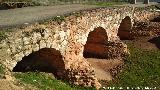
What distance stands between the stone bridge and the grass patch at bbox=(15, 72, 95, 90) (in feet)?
2.15

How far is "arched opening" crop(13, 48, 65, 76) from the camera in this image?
15250 mm

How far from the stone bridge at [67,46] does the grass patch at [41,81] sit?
65 centimetres

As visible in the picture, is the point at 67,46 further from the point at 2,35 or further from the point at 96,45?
the point at 96,45

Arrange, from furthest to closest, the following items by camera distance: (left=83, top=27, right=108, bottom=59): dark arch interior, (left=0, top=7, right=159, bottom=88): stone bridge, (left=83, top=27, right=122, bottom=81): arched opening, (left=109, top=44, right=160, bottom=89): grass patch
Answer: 1. (left=83, top=27, right=108, bottom=59): dark arch interior
2. (left=83, top=27, right=122, bottom=81): arched opening
3. (left=109, top=44, right=160, bottom=89): grass patch
4. (left=0, top=7, right=159, bottom=88): stone bridge

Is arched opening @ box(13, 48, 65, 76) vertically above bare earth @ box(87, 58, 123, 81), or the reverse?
arched opening @ box(13, 48, 65, 76)

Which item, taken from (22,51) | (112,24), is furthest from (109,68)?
(22,51)

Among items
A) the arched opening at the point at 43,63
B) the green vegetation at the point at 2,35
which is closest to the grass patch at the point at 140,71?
the arched opening at the point at 43,63

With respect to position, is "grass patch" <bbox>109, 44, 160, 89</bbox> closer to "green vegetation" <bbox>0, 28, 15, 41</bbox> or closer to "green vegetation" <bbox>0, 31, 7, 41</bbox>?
"green vegetation" <bbox>0, 28, 15, 41</bbox>

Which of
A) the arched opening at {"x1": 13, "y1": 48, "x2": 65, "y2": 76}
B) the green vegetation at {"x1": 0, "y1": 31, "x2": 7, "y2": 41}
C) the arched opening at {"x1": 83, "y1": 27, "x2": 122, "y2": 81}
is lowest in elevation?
the arched opening at {"x1": 83, "y1": 27, "x2": 122, "y2": 81}

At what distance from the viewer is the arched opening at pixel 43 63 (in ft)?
50.0

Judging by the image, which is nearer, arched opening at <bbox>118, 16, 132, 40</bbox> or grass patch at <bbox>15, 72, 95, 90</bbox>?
grass patch at <bbox>15, 72, 95, 90</bbox>

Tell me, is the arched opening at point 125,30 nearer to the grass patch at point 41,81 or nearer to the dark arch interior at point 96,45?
the dark arch interior at point 96,45

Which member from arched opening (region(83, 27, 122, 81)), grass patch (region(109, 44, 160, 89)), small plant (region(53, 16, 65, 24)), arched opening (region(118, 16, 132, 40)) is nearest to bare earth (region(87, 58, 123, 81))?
arched opening (region(83, 27, 122, 81))

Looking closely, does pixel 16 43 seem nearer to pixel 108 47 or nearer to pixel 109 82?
pixel 109 82
